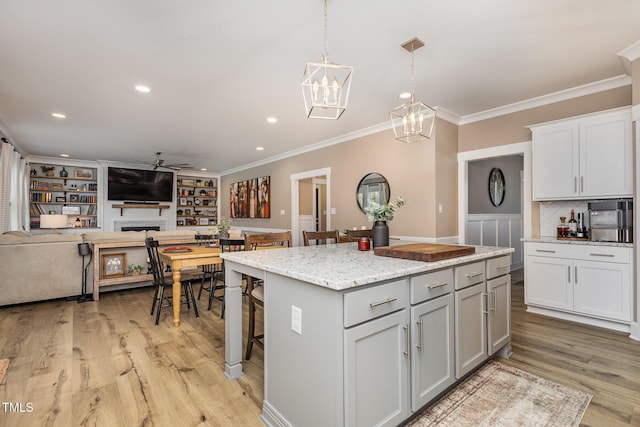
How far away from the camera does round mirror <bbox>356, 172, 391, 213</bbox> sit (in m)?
4.84

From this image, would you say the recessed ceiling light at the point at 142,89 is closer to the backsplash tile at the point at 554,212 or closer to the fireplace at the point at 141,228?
the backsplash tile at the point at 554,212

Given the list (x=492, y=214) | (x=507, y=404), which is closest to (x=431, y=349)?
(x=507, y=404)

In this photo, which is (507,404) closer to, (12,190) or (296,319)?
(296,319)

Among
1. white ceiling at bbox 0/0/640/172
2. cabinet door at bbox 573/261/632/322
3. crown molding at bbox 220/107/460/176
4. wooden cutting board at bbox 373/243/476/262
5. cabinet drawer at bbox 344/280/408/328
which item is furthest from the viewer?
Result: crown molding at bbox 220/107/460/176

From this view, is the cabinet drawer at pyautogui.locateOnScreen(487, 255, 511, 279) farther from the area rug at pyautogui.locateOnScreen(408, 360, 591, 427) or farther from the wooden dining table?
the wooden dining table

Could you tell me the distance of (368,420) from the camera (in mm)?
1400

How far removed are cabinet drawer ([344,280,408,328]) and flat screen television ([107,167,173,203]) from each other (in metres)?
8.64

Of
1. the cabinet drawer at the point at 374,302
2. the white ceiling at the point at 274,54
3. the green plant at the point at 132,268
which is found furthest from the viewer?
the green plant at the point at 132,268

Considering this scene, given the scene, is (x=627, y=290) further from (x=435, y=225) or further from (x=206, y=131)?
(x=206, y=131)

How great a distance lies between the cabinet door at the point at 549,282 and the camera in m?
3.38

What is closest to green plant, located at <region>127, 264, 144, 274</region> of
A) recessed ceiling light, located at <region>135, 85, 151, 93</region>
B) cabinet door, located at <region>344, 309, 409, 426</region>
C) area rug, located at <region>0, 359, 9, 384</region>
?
area rug, located at <region>0, 359, 9, 384</region>

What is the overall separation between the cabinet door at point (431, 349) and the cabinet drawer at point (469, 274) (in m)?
0.14

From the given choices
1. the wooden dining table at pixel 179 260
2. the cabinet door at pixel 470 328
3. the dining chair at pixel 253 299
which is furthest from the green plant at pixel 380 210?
the wooden dining table at pixel 179 260

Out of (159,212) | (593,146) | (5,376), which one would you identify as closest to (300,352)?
(5,376)
